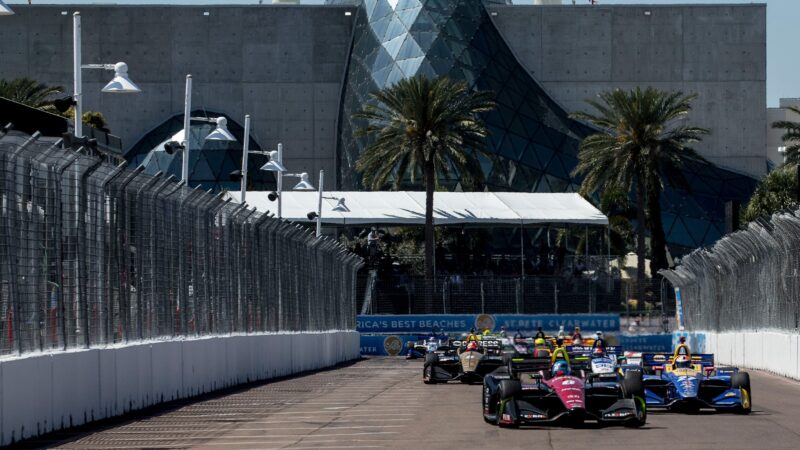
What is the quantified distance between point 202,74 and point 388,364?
57.0 meters

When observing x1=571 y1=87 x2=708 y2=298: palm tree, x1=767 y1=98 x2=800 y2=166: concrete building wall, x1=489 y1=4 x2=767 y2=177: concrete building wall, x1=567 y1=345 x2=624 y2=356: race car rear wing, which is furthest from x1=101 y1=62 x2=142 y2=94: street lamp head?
x1=767 y1=98 x2=800 y2=166: concrete building wall

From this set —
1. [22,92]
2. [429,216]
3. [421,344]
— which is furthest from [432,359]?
[429,216]

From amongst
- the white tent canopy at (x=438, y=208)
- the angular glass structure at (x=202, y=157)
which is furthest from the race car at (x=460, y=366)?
the angular glass structure at (x=202, y=157)

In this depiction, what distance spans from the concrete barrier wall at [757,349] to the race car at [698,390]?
10.1 metres

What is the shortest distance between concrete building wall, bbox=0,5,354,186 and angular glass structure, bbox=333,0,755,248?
239 centimetres

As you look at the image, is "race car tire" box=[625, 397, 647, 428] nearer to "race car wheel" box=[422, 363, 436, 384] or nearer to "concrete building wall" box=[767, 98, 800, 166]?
"race car wheel" box=[422, 363, 436, 384]

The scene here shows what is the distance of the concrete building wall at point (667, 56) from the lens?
334 feet

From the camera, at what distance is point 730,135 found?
102 metres

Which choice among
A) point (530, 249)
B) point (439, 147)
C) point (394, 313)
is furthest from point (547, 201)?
point (394, 313)

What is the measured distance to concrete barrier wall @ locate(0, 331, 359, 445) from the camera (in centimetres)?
1560

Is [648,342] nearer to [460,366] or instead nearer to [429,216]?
[429,216]

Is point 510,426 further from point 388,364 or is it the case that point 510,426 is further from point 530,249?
point 530,249

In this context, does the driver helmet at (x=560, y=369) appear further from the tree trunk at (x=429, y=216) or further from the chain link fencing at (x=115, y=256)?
the tree trunk at (x=429, y=216)

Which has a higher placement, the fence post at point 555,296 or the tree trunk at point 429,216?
the tree trunk at point 429,216
